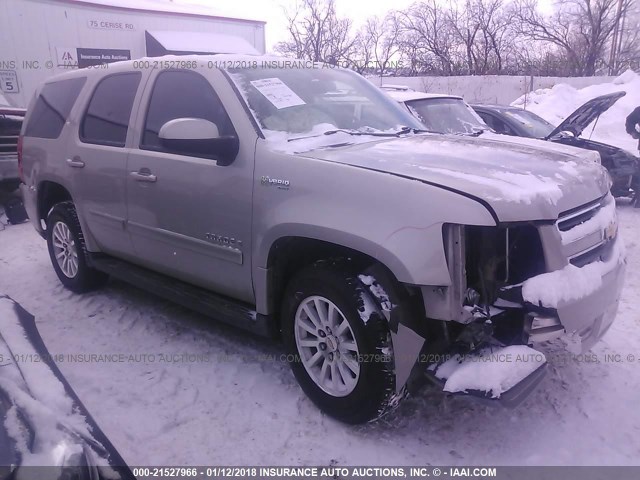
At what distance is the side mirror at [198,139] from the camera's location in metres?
3.14

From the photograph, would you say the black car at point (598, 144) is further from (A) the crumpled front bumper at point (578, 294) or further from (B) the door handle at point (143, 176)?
(B) the door handle at point (143, 176)

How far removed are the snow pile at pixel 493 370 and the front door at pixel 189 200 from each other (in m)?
1.35

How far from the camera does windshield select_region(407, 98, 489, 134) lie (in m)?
6.75

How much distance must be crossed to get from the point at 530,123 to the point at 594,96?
11.8 meters

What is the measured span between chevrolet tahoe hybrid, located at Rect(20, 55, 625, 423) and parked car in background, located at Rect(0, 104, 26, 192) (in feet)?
13.0

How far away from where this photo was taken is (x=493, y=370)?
2480 millimetres

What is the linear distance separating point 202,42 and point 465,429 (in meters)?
13.8

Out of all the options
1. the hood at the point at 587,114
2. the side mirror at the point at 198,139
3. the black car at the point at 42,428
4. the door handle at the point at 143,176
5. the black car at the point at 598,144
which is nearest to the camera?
the black car at the point at 42,428

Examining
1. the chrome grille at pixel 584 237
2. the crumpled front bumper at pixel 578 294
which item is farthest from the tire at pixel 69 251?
the chrome grille at pixel 584 237

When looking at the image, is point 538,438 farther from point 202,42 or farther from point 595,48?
point 595,48

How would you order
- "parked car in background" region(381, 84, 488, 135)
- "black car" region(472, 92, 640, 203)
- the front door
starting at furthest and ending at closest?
1. "black car" region(472, 92, 640, 203)
2. "parked car in background" region(381, 84, 488, 135)
3. the front door

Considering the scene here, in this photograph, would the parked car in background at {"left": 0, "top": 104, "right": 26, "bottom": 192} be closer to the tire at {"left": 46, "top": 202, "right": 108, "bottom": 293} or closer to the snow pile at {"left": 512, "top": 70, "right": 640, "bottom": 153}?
the tire at {"left": 46, "top": 202, "right": 108, "bottom": 293}

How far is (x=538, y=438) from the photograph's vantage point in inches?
114

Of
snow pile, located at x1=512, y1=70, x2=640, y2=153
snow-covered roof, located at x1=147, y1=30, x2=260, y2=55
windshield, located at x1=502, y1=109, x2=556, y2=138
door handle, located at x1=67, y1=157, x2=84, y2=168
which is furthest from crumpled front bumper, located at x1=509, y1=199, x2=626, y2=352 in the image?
snow pile, located at x1=512, y1=70, x2=640, y2=153
